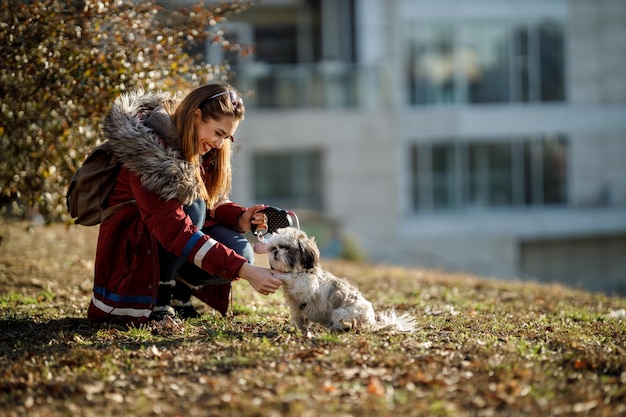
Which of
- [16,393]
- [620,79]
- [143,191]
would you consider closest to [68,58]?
[143,191]

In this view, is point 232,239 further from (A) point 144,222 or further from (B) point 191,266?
(A) point 144,222

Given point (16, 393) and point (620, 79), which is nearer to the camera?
point (16, 393)

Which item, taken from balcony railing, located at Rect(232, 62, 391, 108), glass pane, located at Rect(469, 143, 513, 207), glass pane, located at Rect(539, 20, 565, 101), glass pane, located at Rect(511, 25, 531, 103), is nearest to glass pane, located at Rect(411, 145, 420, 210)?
glass pane, located at Rect(469, 143, 513, 207)

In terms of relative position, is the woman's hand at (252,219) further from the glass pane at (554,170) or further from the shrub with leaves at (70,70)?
the glass pane at (554,170)

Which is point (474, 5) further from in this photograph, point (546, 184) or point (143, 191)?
point (143, 191)

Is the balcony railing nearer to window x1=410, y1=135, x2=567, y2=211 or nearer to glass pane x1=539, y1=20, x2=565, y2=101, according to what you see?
window x1=410, y1=135, x2=567, y2=211

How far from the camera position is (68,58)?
7.76m

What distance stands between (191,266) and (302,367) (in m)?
1.75

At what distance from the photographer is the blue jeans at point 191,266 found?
6.27 m

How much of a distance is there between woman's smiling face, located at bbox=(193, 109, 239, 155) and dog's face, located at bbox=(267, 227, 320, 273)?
906mm

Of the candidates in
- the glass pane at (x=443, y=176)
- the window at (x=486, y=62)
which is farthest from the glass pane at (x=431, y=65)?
the glass pane at (x=443, y=176)

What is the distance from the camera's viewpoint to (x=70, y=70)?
25.7 feet

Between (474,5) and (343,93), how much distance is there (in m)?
4.95

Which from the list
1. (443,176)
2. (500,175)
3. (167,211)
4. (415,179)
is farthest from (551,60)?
(167,211)
